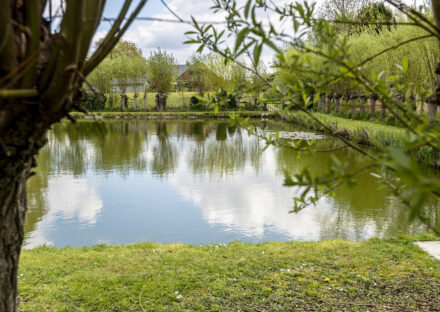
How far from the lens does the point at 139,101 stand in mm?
41500

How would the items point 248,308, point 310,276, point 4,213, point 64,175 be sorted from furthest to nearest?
point 64,175 → point 310,276 → point 248,308 → point 4,213

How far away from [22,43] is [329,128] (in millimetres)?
1284

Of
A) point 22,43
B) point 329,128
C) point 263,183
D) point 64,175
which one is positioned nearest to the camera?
point 22,43

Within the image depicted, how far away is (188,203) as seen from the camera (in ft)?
27.6

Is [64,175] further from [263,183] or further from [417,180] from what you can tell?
[417,180]

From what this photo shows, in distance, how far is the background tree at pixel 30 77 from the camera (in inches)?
45.4

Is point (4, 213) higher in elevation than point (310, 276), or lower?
higher

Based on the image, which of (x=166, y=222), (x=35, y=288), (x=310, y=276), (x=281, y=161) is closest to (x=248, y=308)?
(x=310, y=276)

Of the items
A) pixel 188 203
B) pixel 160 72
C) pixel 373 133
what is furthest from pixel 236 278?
pixel 160 72

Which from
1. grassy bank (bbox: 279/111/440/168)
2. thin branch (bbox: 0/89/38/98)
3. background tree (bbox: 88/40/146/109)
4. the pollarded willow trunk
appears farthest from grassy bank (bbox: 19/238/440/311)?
background tree (bbox: 88/40/146/109)

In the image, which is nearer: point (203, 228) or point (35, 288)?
point (35, 288)

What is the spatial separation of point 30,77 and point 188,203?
7.32 metres

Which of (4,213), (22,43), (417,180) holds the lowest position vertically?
(4,213)

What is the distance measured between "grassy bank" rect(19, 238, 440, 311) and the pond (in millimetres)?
991
